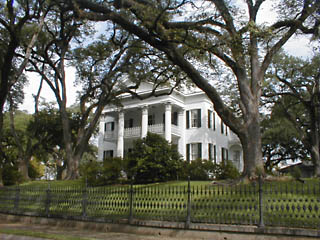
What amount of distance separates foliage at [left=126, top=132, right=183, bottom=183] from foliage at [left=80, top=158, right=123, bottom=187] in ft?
2.64

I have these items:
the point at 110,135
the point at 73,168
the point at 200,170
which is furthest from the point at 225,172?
the point at 110,135

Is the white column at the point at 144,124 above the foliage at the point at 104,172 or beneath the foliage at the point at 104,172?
above

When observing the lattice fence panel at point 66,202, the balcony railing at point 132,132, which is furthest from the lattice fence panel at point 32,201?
the balcony railing at point 132,132

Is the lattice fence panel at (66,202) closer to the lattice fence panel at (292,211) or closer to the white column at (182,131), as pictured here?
the lattice fence panel at (292,211)

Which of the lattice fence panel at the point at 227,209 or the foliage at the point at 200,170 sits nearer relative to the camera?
the lattice fence panel at the point at 227,209

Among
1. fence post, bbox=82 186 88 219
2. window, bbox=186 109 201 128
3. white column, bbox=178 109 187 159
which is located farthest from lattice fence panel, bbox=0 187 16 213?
window, bbox=186 109 201 128

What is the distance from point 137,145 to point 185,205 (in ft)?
24.2

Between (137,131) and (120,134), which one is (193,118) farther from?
(120,134)

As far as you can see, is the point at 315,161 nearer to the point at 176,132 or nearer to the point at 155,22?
the point at 176,132

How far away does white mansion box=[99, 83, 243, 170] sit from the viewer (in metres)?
30.3

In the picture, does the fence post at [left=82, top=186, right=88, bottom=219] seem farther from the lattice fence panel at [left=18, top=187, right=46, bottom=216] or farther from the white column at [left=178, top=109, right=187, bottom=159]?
the white column at [left=178, top=109, right=187, bottom=159]

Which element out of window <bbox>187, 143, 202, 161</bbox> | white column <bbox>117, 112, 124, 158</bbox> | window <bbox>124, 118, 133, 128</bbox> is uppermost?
window <bbox>124, 118, 133, 128</bbox>

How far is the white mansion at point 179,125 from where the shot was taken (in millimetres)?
30266

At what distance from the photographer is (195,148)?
30547mm
